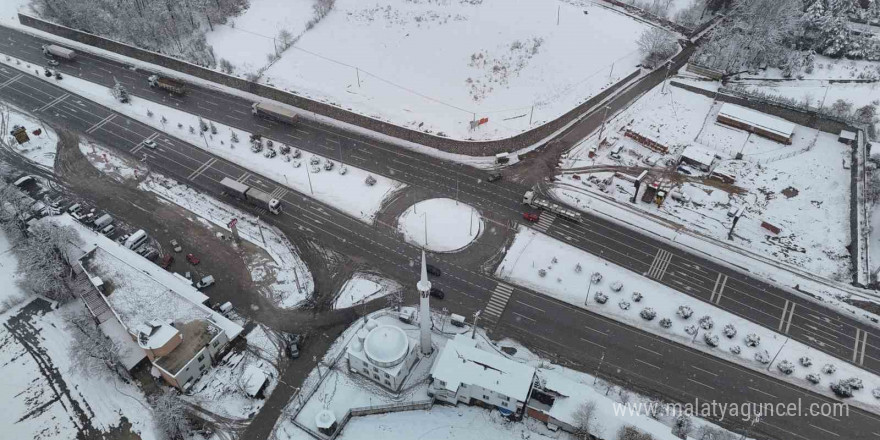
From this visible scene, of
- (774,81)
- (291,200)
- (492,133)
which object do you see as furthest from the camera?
(774,81)

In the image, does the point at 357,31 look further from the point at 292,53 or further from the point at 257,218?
the point at 257,218

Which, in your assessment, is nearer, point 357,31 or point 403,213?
point 403,213

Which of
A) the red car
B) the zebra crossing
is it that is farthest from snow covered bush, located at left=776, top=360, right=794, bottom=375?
the red car

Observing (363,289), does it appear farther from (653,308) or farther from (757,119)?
(757,119)

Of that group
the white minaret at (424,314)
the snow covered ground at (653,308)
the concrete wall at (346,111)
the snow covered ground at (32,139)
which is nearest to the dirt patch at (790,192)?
the snow covered ground at (653,308)

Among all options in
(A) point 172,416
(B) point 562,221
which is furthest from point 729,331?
(A) point 172,416

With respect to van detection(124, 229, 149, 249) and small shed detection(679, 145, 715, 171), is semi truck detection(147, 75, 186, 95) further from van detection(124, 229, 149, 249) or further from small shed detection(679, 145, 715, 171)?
small shed detection(679, 145, 715, 171)

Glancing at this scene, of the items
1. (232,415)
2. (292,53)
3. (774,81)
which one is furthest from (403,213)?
(774,81)
